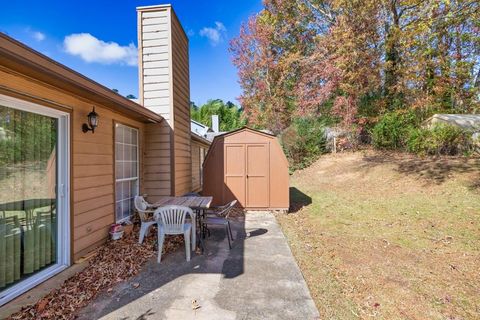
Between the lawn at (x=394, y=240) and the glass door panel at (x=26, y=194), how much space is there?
339cm

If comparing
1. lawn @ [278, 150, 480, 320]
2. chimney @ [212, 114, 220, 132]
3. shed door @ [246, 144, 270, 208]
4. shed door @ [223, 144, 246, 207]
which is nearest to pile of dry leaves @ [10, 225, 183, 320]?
lawn @ [278, 150, 480, 320]

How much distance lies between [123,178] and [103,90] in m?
2.08

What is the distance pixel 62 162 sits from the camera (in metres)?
3.44

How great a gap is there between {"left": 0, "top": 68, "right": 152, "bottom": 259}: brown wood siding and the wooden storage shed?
129 inches

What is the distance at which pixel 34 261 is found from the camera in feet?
9.99

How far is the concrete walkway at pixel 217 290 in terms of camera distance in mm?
2521

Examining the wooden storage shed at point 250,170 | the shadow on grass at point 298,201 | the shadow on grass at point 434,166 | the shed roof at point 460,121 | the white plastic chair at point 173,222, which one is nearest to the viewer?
the white plastic chair at point 173,222

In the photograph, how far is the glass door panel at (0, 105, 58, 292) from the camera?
267 cm

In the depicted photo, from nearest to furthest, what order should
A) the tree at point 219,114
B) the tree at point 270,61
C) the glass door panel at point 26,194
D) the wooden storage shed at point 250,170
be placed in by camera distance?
the glass door panel at point 26,194 → the wooden storage shed at point 250,170 → the tree at point 270,61 → the tree at point 219,114

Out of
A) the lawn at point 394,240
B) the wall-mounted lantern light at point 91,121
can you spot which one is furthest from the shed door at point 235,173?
the wall-mounted lantern light at point 91,121

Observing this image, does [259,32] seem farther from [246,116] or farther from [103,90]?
[103,90]

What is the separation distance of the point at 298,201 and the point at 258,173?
2.20m

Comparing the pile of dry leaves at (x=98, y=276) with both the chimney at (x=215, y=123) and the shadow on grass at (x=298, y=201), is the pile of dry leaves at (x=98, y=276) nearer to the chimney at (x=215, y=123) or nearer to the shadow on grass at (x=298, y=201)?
the shadow on grass at (x=298, y=201)

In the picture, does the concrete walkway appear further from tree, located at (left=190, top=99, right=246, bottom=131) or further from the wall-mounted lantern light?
tree, located at (left=190, top=99, right=246, bottom=131)
